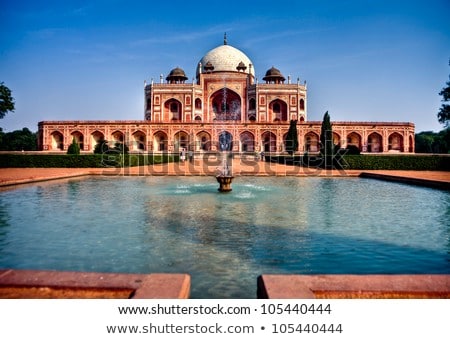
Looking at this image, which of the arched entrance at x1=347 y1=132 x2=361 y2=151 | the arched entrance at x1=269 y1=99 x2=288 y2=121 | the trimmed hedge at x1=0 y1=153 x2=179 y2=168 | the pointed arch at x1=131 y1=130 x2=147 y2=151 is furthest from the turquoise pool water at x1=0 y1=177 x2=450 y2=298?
the arched entrance at x1=269 y1=99 x2=288 y2=121

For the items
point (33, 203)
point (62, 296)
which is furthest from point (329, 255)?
point (33, 203)

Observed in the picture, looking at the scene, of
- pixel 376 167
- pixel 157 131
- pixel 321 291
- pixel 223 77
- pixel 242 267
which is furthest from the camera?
pixel 223 77

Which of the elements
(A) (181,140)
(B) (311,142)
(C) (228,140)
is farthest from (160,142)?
(B) (311,142)

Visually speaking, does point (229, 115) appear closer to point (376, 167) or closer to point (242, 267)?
point (376, 167)

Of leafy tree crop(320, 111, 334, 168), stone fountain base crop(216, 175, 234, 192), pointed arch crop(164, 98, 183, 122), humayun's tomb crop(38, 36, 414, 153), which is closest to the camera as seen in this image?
stone fountain base crop(216, 175, 234, 192)

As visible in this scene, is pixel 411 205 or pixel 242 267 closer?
pixel 242 267

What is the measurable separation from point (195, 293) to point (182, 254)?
39.7 inches

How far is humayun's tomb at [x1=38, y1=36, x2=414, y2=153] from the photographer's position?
29.5 metres

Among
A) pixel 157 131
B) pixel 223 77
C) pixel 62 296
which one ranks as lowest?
pixel 62 296

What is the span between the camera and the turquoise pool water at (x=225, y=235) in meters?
3.32

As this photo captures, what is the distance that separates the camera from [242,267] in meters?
3.31

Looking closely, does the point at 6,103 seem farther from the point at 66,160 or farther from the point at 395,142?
the point at 395,142

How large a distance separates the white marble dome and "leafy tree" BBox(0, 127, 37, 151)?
24.2m

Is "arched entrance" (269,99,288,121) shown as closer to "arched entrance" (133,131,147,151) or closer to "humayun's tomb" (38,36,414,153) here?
"humayun's tomb" (38,36,414,153)
